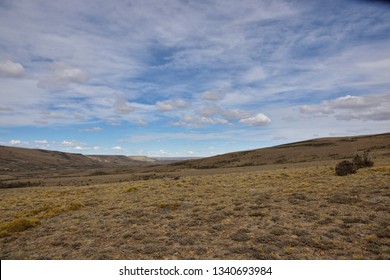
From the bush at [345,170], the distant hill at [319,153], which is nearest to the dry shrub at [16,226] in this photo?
the bush at [345,170]

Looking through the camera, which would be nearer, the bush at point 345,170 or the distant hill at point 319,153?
the bush at point 345,170

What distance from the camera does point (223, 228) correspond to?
12273 millimetres

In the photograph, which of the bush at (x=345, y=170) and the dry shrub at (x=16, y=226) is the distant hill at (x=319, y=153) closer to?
the bush at (x=345, y=170)

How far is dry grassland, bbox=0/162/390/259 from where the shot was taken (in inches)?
376

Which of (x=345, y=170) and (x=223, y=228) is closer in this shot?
(x=223, y=228)

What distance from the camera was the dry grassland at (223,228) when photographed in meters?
9.54

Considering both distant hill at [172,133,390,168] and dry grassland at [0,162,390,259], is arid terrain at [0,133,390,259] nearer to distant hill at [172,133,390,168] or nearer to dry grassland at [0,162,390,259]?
dry grassland at [0,162,390,259]

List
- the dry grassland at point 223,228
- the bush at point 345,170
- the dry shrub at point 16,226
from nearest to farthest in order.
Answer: the dry grassland at point 223,228
the dry shrub at point 16,226
the bush at point 345,170

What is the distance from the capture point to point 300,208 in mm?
14570

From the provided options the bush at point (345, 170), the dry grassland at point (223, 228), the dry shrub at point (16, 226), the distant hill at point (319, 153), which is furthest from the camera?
the distant hill at point (319, 153)

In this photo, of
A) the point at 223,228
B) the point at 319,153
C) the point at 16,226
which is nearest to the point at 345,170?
the point at 223,228

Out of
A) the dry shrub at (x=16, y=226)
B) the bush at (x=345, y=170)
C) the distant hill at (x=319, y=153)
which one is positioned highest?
the distant hill at (x=319, y=153)

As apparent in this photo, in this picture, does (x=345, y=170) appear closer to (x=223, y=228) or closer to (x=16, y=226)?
(x=223, y=228)
